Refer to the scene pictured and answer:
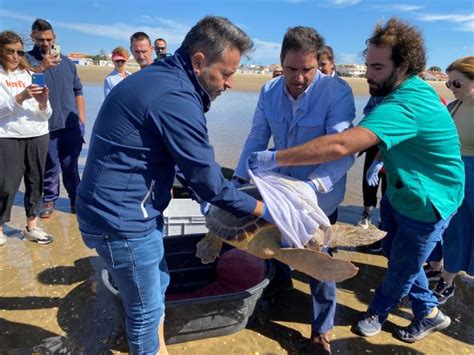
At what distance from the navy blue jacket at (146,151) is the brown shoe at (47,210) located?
291cm

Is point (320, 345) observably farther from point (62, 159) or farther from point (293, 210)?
point (62, 159)

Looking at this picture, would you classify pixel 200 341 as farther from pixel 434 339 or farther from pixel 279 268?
pixel 434 339

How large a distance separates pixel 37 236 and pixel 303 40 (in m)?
3.01

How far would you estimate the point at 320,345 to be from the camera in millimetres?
2275

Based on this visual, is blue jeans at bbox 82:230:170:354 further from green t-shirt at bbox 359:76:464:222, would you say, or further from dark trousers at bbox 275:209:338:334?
green t-shirt at bbox 359:76:464:222

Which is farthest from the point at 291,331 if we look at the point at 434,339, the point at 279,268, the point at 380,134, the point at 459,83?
the point at 459,83

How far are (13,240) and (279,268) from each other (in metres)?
2.53

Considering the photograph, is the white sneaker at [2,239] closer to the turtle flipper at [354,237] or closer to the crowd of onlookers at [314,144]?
the crowd of onlookers at [314,144]

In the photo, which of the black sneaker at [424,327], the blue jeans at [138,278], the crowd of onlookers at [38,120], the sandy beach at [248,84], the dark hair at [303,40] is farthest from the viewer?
the sandy beach at [248,84]

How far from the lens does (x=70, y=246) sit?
3.53 meters

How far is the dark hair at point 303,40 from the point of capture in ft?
6.16

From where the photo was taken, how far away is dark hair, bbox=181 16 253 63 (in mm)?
1481

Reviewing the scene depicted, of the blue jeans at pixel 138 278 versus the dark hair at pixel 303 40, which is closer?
the blue jeans at pixel 138 278

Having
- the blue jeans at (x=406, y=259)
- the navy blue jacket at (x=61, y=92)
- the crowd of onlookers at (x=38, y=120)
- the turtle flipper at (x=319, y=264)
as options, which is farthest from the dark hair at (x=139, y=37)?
the turtle flipper at (x=319, y=264)
